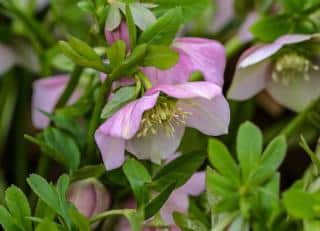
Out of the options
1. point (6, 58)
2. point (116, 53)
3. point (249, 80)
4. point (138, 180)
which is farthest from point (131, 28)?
point (6, 58)

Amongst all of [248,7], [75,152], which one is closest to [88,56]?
[75,152]

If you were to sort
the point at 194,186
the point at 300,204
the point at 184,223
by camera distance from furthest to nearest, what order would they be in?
the point at 194,186
the point at 184,223
the point at 300,204

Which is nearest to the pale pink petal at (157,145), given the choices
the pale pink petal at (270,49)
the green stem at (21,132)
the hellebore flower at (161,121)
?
the hellebore flower at (161,121)

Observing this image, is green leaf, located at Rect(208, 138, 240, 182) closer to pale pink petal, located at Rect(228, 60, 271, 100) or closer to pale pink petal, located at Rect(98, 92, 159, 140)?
pale pink petal, located at Rect(98, 92, 159, 140)

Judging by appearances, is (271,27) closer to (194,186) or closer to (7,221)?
(194,186)

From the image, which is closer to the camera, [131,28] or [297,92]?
[131,28]

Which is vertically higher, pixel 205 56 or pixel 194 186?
pixel 205 56
